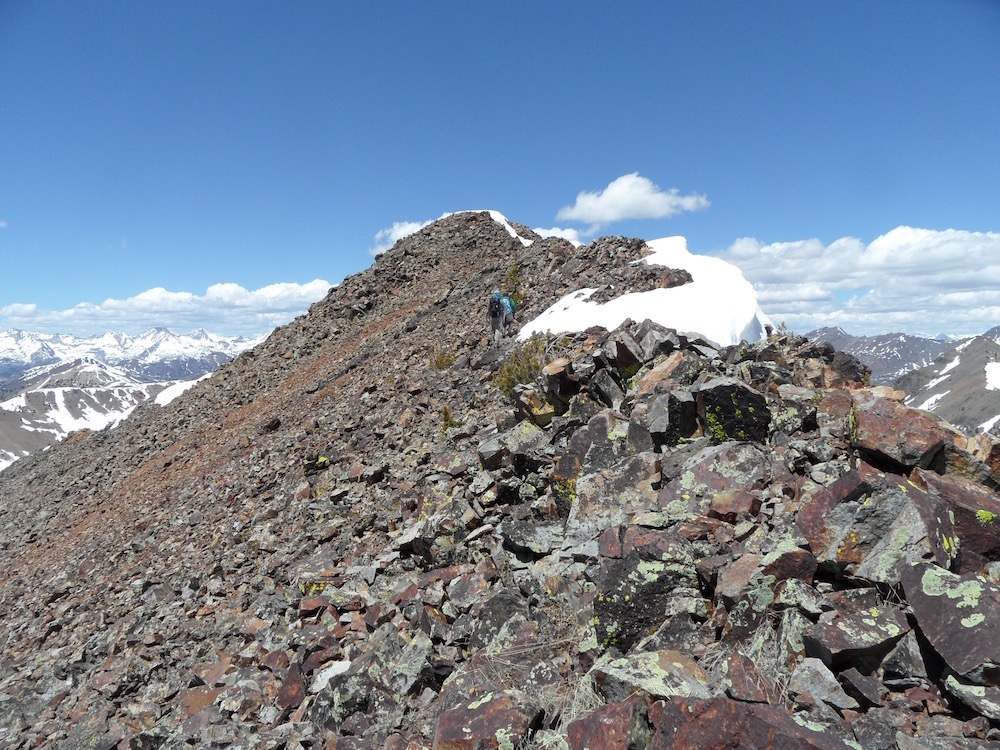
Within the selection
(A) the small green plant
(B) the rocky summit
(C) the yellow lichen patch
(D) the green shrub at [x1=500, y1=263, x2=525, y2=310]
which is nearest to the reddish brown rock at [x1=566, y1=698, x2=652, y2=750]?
(B) the rocky summit

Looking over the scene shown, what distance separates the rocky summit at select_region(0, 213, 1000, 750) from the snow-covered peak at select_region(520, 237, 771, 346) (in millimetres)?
1202

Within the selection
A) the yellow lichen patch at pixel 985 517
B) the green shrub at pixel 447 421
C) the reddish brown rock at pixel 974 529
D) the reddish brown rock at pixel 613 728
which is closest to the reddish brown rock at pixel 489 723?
the reddish brown rock at pixel 613 728

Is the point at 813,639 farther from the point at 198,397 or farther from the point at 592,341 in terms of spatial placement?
the point at 198,397

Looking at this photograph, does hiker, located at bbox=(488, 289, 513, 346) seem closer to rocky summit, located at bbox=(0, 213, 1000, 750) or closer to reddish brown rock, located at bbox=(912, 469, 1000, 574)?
rocky summit, located at bbox=(0, 213, 1000, 750)

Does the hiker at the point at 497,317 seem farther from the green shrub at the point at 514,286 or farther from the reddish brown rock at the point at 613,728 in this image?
the reddish brown rock at the point at 613,728

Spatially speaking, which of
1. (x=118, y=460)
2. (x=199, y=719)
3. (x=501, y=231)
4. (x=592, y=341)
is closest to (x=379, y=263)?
(x=501, y=231)

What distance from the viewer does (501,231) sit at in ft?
133

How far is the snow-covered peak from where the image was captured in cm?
1552

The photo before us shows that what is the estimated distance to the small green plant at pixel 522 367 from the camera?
14.5 meters

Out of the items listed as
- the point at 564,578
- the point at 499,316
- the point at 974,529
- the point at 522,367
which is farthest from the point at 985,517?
the point at 499,316

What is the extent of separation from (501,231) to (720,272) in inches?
947

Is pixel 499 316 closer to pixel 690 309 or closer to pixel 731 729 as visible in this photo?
pixel 690 309

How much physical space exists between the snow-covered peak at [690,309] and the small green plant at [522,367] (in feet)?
6.05

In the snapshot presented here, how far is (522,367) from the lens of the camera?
14734 mm
